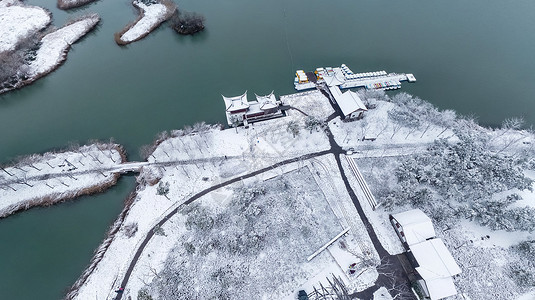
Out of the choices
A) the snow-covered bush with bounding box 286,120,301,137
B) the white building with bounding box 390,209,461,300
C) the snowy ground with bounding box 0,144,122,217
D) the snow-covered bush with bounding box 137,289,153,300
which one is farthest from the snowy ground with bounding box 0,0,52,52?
the white building with bounding box 390,209,461,300

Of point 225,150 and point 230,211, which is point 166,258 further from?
point 225,150

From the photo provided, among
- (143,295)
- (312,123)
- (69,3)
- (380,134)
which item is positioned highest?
(69,3)

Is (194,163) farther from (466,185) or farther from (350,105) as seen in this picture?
(466,185)

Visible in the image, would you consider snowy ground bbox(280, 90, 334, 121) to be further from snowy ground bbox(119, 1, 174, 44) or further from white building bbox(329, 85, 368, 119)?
snowy ground bbox(119, 1, 174, 44)

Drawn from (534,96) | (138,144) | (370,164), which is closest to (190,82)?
(138,144)

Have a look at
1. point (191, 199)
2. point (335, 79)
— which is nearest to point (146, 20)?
point (335, 79)

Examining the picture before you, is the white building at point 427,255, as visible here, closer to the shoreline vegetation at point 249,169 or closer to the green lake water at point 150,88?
the shoreline vegetation at point 249,169

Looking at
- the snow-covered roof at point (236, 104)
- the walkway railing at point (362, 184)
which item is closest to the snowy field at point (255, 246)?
the walkway railing at point (362, 184)
